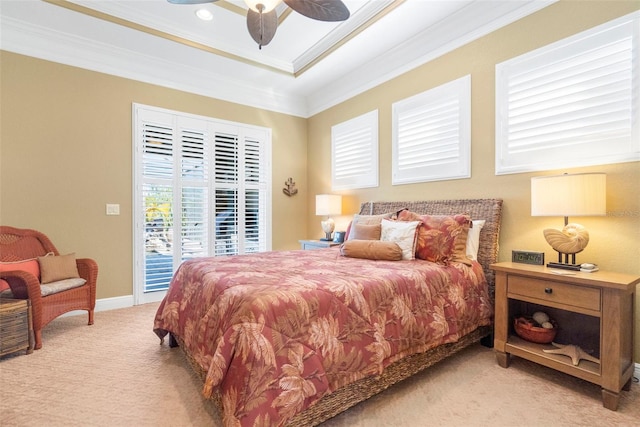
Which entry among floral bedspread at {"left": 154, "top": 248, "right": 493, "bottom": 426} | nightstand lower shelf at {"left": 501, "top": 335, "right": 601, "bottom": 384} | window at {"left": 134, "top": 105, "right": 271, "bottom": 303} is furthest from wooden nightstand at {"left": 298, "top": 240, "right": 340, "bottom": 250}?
nightstand lower shelf at {"left": 501, "top": 335, "right": 601, "bottom": 384}

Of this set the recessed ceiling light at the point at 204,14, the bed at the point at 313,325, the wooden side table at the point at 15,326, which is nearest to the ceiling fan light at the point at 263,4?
the recessed ceiling light at the point at 204,14

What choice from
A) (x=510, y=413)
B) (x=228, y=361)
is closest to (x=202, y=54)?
(x=228, y=361)

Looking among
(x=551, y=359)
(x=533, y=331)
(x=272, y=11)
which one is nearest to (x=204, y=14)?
(x=272, y=11)

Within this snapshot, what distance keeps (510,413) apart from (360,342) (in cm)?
94

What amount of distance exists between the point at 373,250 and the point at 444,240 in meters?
0.58

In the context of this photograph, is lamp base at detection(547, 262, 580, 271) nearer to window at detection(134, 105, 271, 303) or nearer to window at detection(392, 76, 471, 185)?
window at detection(392, 76, 471, 185)

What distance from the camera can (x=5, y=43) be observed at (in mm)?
2990

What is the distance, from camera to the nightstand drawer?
1769mm

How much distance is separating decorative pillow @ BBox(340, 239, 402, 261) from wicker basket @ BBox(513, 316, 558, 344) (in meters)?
0.98

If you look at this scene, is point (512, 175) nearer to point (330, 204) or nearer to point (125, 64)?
point (330, 204)

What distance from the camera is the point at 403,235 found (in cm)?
257

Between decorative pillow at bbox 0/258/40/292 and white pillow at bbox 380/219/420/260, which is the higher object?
white pillow at bbox 380/219/420/260

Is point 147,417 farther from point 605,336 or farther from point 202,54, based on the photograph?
Result: point 202,54

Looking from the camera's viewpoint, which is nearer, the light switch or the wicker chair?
the wicker chair
